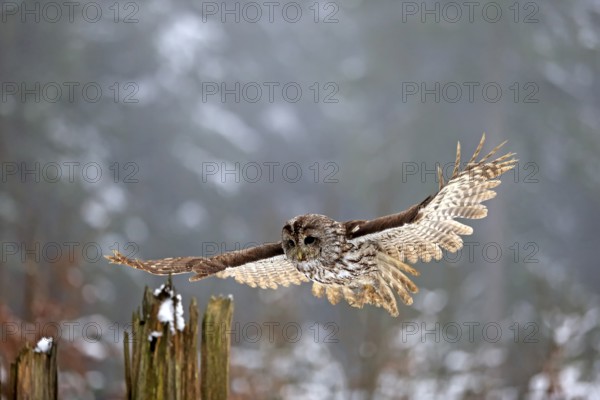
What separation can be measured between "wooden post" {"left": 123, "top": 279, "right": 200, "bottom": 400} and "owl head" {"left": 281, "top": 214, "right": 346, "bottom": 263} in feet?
2.54

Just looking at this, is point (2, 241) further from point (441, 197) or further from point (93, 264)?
point (441, 197)

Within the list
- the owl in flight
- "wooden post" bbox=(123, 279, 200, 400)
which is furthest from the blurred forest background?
"wooden post" bbox=(123, 279, 200, 400)

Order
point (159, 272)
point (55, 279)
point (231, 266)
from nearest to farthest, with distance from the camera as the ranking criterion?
point (159, 272) < point (231, 266) < point (55, 279)

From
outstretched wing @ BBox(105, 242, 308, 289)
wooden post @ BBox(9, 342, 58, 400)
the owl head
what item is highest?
the owl head

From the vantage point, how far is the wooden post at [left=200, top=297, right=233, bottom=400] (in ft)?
10.6

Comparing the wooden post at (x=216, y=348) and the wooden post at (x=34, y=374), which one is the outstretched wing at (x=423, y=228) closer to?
the wooden post at (x=216, y=348)

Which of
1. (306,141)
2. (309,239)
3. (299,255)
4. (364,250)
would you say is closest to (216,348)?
A: (299,255)

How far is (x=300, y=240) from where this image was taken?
12.0 feet

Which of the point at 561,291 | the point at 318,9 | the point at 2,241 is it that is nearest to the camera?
the point at 2,241

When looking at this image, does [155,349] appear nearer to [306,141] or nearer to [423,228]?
[423,228]

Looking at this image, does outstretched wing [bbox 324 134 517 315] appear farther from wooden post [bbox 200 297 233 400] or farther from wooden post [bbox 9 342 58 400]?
wooden post [bbox 9 342 58 400]

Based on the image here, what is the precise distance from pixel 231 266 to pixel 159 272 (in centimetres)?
42

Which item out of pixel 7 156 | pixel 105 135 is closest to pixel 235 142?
pixel 105 135

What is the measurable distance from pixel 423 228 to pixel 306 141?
12.4 m
